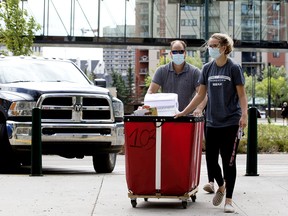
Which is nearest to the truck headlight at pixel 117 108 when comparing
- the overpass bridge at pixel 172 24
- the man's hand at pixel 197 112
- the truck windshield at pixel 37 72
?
the truck windshield at pixel 37 72

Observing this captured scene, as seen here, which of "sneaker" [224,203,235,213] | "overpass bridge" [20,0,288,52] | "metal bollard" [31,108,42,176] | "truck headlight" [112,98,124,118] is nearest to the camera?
"sneaker" [224,203,235,213]

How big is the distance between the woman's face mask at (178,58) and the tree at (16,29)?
34.2 m

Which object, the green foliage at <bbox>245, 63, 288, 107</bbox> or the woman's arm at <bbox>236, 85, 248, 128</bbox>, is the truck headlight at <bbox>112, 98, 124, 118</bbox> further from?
A: the green foliage at <bbox>245, 63, 288, 107</bbox>

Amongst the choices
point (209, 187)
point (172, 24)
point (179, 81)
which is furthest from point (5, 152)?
point (172, 24)

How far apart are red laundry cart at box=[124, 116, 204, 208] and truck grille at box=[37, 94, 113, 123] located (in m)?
5.10

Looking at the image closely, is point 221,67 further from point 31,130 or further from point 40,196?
point 31,130

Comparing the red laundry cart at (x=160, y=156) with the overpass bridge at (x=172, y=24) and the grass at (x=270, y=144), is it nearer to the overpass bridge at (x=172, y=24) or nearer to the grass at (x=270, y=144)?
the grass at (x=270, y=144)

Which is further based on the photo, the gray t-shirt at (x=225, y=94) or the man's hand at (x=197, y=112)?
the man's hand at (x=197, y=112)

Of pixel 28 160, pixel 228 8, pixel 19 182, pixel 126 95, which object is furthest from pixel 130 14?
pixel 126 95

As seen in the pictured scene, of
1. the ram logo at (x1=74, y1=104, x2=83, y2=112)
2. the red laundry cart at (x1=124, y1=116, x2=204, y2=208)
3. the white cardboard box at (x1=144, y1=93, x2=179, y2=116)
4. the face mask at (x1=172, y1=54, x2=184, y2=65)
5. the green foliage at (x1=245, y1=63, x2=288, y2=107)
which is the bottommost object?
the green foliage at (x1=245, y1=63, x2=288, y2=107)

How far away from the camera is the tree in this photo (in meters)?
45.5

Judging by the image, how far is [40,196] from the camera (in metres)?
11.0

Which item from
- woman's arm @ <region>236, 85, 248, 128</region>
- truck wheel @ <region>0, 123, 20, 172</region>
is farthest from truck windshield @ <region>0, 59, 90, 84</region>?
woman's arm @ <region>236, 85, 248, 128</region>

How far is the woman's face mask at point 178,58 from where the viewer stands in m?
11.1
